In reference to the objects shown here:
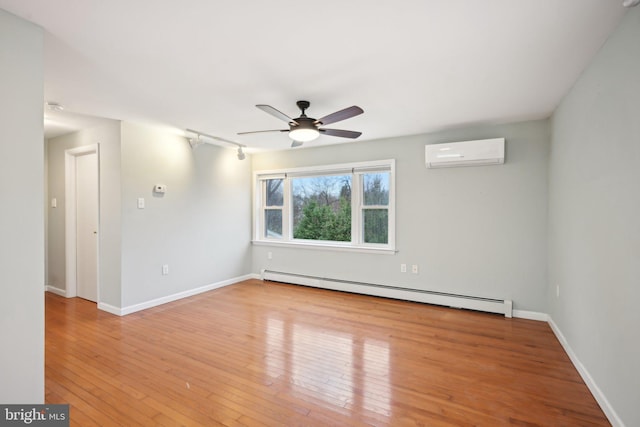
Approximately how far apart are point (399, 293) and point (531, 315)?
5.18 ft

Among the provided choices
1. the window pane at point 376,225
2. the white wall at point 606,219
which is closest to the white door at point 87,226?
the window pane at point 376,225

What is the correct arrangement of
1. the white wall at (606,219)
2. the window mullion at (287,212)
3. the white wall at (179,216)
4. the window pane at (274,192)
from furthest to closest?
the window pane at (274,192), the window mullion at (287,212), the white wall at (179,216), the white wall at (606,219)

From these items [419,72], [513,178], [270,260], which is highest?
[419,72]

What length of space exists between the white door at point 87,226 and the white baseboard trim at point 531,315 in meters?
5.61

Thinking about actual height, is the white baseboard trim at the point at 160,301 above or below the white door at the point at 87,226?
below

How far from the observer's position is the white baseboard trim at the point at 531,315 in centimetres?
358

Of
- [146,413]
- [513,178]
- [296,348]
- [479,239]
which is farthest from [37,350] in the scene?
[513,178]

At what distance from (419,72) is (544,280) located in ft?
9.60

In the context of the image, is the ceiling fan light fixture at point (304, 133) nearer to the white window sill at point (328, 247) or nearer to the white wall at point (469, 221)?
the white wall at point (469, 221)

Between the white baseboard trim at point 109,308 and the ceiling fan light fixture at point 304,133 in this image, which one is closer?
the ceiling fan light fixture at point 304,133

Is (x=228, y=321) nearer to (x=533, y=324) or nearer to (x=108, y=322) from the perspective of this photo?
(x=108, y=322)

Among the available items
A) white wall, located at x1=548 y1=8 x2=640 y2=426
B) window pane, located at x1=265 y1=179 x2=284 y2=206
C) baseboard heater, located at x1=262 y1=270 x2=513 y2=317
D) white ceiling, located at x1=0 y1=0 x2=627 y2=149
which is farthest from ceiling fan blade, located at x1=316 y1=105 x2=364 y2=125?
window pane, located at x1=265 y1=179 x2=284 y2=206

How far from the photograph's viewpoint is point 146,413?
1965 mm

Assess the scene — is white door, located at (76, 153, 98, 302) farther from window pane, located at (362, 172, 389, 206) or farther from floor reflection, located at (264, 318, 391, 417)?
window pane, located at (362, 172, 389, 206)
